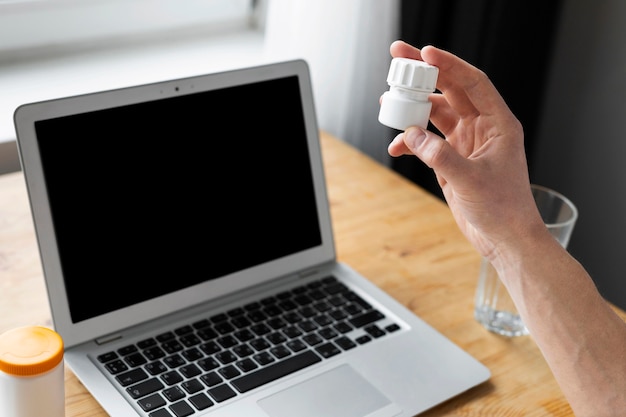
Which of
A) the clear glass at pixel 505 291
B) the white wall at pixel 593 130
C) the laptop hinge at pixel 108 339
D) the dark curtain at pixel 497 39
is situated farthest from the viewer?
the white wall at pixel 593 130

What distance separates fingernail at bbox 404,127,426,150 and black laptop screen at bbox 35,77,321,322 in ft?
0.97

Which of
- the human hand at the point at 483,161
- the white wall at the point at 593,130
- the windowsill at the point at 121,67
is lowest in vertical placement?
the white wall at the point at 593,130

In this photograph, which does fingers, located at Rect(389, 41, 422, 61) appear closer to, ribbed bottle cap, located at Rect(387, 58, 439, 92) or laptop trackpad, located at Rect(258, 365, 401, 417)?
ribbed bottle cap, located at Rect(387, 58, 439, 92)

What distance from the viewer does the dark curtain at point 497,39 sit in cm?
178

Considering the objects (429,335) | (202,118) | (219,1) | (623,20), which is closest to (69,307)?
(202,118)

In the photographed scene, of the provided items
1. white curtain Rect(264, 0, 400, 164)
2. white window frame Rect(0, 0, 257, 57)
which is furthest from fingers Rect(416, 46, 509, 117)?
white window frame Rect(0, 0, 257, 57)

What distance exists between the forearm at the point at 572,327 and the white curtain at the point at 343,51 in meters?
0.89

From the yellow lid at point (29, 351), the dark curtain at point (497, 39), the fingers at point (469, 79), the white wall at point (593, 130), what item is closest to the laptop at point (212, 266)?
the yellow lid at point (29, 351)

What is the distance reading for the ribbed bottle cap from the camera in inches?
31.0

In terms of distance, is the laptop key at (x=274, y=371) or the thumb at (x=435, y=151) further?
the laptop key at (x=274, y=371)

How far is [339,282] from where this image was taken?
1.08 m

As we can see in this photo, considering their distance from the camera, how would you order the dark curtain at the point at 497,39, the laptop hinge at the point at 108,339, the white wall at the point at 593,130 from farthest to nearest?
1. the white wall at the point at 593,130
2. the dark curtain at the point at 497,39
3. the laptop hinge at the point at 108,339

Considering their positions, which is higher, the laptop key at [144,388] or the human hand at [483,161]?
the human hand at [483,161]

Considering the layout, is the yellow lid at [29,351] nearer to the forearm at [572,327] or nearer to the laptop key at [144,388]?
the laptop key at [144,388]
